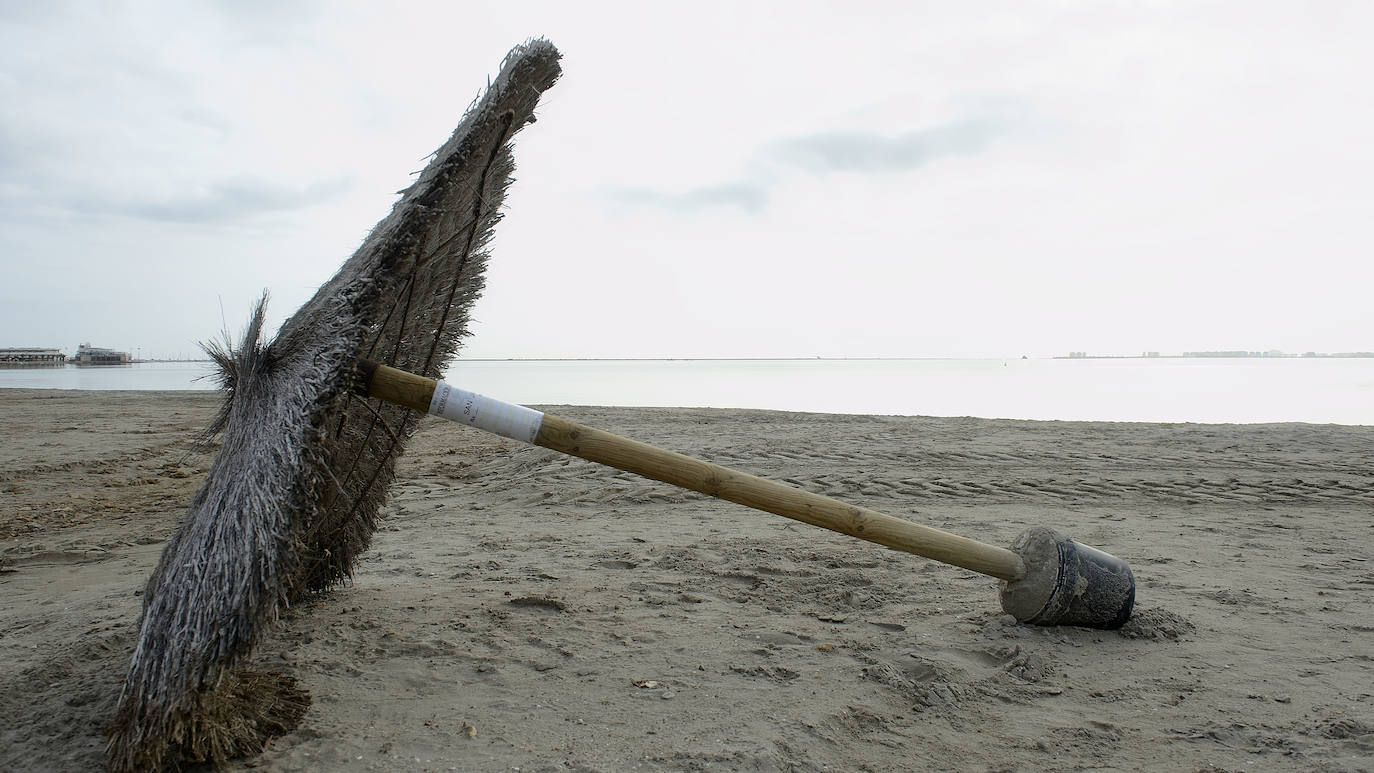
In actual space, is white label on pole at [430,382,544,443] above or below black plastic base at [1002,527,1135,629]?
above

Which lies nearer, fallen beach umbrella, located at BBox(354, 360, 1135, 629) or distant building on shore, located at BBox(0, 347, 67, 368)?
fallen beach umbrella, located at BBox(354, 360, 1135, 629)

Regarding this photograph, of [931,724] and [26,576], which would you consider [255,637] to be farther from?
[26,576]

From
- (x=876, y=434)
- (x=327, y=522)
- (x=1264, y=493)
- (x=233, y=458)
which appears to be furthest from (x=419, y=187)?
(x=876, y=434)

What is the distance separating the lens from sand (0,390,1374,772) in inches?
88.5

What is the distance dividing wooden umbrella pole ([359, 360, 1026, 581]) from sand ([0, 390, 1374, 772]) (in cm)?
48

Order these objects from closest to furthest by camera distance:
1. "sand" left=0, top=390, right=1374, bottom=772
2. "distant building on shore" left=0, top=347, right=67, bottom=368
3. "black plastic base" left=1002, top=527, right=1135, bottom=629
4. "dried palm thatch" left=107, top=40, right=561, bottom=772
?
"dried palm thatch" left=107, top=40, right=561, bottom=772 < "sand" left=0, top=390, right=1374, bottom=772 < "black plastic base" left=1002, top=527, right=1135, bottom=629 < "distant building on shore" left=0, top=347, right=67, bottom=368

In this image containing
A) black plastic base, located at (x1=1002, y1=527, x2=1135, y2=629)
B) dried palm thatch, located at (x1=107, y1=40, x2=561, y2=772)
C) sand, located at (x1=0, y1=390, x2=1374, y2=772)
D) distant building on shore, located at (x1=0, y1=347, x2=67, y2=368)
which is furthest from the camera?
distant building on shore, located at (x1=0, y1=347, x2=67, y2=368)

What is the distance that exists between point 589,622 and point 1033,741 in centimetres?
175

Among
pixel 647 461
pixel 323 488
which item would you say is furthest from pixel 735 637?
pixel 323 488

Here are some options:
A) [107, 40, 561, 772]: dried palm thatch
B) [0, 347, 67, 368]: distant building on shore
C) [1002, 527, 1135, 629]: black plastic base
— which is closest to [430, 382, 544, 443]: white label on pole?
[107, 40, 561, 772]: dried palm thatch

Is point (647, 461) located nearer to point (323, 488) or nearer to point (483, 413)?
point (483, 413)

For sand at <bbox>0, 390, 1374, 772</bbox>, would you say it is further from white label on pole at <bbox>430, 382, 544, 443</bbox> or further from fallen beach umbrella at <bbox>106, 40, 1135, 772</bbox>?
white label on pole at <bbox>430, 382, 544, 443</bbox>

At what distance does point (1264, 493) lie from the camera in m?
6.43

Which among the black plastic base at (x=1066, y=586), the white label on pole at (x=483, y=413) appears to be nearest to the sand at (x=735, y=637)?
the black plastic base at (x=1066, y=586)
